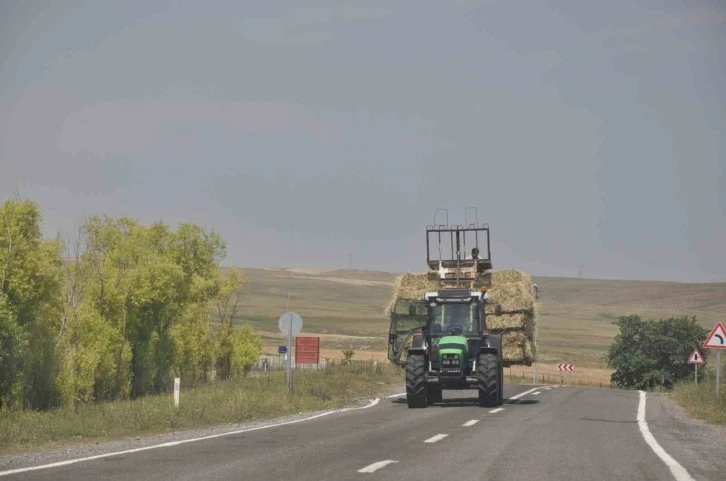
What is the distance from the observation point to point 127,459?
1409cm

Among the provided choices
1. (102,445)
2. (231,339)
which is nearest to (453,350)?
(102,445)

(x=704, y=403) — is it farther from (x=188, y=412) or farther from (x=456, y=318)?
(x=188, y=412)

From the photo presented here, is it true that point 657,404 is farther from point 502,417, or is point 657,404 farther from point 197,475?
point 197,475

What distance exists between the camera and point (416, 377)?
26.2 m

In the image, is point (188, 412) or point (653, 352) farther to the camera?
point (653, 352)

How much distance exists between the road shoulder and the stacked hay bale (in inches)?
211

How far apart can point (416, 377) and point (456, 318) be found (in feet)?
7.03

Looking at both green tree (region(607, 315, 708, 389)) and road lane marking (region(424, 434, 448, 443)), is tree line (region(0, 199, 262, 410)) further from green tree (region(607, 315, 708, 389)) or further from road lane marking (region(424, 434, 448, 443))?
road lane marking (region(424, 434, 448, 443))

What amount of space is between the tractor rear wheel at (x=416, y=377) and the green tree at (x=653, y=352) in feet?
177

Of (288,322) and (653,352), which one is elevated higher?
(288,322)

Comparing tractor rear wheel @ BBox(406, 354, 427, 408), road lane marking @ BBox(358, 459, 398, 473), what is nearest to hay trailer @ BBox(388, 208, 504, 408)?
tractor rear wheel @ BBox(406, 354, 427, 408)

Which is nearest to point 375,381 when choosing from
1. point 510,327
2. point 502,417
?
point 510,327

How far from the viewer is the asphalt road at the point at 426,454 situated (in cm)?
1230

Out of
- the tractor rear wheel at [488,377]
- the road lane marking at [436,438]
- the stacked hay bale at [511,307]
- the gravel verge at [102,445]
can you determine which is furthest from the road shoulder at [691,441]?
the gravel verge at [102,445]
